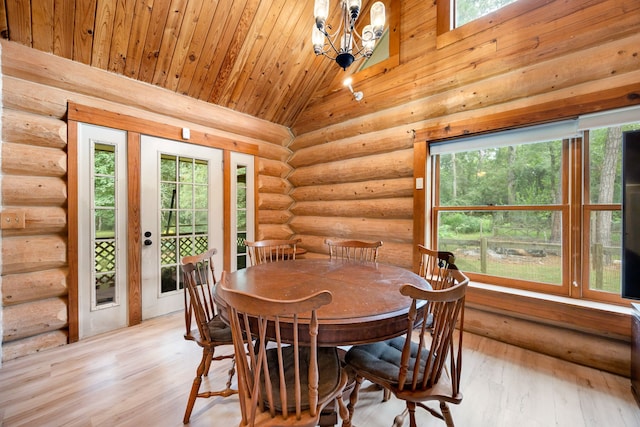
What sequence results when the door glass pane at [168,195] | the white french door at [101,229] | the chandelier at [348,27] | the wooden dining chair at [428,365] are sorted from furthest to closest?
the door glass pane at [168,195]
the white french door at [101,229]
the chandelier at [348,27]
the wooden dining chair at [428,365]

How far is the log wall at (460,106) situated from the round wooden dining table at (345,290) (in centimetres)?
132

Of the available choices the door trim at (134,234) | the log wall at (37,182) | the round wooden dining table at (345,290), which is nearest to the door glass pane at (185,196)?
the door trim at (134,234)

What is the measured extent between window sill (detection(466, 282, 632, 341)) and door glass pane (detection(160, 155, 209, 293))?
321cm

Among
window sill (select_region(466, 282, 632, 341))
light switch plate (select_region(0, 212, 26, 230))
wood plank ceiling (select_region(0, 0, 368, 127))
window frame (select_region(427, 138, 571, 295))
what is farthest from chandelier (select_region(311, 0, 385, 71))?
light switch plate (select_region(0, 212, 26, 230))

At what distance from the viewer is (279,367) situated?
3.28 feet

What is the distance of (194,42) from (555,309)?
14.0 ft

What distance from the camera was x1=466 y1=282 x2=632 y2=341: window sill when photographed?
1.99 m

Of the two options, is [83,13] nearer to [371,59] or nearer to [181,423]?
[371,59]

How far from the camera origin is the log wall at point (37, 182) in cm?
225

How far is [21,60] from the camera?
2283 millimetres

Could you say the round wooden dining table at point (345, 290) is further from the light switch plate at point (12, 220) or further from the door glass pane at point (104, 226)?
the light switch plate at point (12, 220)

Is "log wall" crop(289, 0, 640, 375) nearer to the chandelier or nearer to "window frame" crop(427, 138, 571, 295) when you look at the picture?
"window frame" crop(427, 138, 571, 295)

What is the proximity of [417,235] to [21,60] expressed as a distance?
13.2 feet

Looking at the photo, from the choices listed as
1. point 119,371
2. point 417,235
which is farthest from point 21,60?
point 417,235
